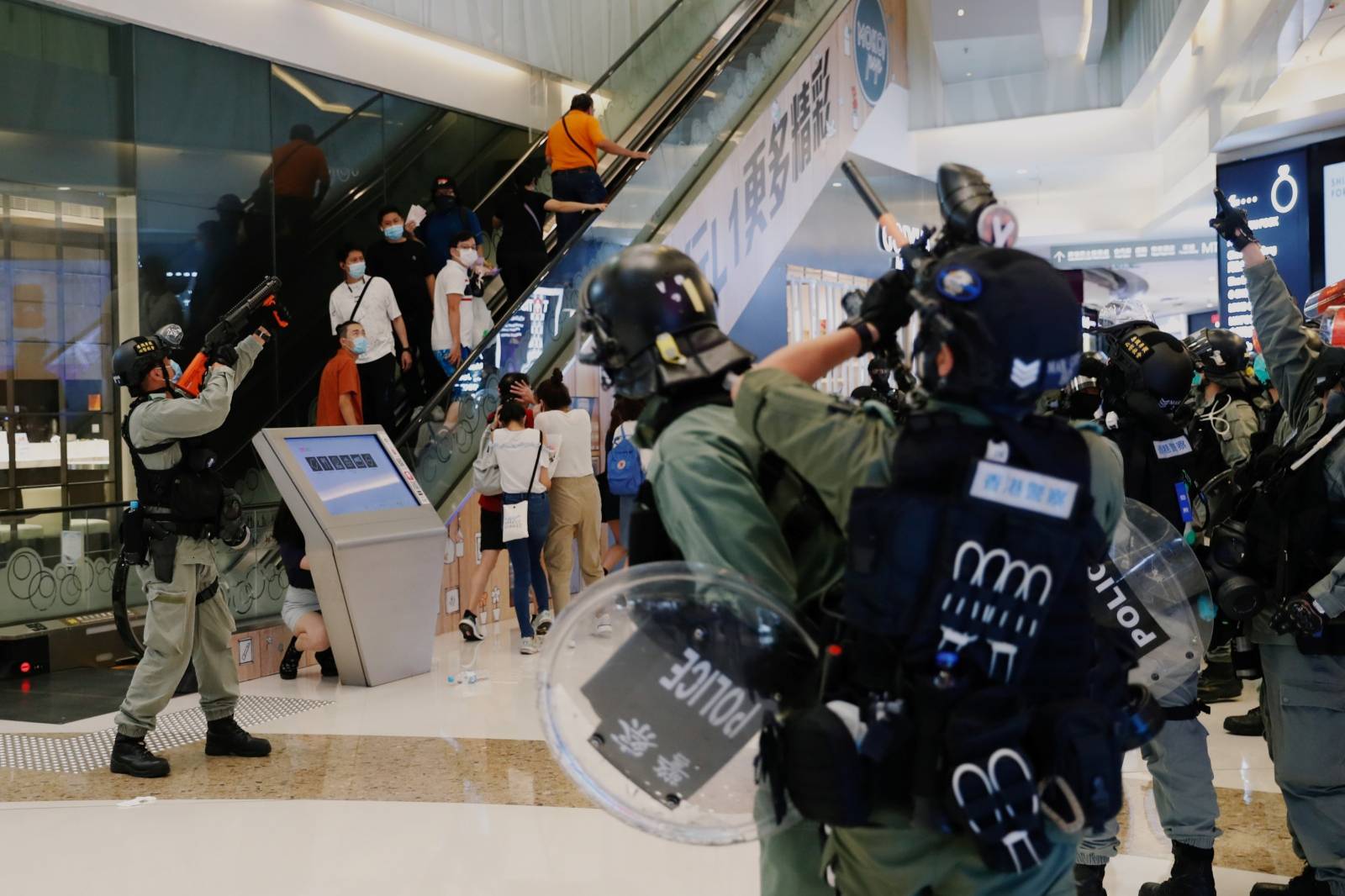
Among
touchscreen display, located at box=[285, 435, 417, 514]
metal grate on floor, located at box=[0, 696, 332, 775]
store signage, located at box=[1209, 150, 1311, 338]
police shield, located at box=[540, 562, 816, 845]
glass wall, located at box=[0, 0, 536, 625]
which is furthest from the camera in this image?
store signage, located at box=[1209, 150, 1311, 338]

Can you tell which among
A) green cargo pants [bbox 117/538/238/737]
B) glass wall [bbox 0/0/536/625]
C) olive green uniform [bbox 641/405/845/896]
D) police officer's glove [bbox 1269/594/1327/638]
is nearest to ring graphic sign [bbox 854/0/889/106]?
glass wall [bbox 0/0/536/625]

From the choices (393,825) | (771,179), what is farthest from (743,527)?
(771,179)

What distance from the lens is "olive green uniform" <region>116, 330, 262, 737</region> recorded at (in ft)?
15.9

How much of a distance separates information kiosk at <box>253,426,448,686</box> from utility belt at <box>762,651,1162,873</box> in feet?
16.0

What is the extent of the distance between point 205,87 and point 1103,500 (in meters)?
8.26

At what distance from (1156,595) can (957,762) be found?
1.51m

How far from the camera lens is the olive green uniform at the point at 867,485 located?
169 centimetres

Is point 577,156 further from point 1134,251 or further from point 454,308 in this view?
point 1134,251

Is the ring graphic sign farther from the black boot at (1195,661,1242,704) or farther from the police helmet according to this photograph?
the police helmet

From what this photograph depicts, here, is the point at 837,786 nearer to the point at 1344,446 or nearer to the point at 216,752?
the point at 1344,446

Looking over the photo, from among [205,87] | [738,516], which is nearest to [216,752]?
[738,516]

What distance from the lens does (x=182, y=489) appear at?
4922mm

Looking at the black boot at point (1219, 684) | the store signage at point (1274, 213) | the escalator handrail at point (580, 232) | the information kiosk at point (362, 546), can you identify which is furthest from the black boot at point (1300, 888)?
the store signage at point (1274, 213)

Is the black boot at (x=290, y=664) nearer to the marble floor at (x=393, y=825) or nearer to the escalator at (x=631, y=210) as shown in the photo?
the marble floor at (x=393, y=825)
